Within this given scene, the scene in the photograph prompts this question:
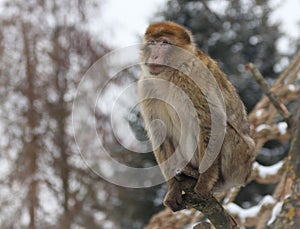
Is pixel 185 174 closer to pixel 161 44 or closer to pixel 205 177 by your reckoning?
pixel 205 177

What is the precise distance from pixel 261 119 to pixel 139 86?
2606 millimetres

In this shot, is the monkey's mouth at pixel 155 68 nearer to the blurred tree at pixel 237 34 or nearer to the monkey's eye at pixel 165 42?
the monkey's eye at pixel 165 42

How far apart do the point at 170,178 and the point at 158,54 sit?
0.85 m

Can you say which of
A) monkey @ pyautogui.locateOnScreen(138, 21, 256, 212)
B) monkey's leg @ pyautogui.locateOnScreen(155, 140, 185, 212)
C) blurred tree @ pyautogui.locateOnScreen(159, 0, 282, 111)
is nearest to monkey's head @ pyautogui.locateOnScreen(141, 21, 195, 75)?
monkey @ pyautogui.locateOnScreen(138, 21, 256, 212)

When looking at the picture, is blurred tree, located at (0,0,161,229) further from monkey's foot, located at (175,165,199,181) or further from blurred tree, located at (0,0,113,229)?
monkey's foot, located at (175,165,199,181)

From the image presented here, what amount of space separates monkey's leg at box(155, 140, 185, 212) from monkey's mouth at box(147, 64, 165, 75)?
50cm

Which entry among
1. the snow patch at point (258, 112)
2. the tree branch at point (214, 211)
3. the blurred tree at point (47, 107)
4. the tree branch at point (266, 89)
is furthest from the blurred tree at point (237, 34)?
the tree branch at point (214, 211)

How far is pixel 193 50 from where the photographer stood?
3820 mm

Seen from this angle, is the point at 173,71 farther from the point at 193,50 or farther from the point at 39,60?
the point at 39,60

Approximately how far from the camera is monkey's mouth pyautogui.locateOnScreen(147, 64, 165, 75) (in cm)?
366

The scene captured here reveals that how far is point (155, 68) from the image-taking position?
3.66 m

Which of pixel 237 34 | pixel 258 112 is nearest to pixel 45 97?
pixel 237 34

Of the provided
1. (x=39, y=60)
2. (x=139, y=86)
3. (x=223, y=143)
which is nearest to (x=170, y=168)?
(x=223, y=143)

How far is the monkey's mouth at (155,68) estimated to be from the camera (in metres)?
3.66
